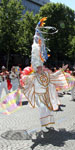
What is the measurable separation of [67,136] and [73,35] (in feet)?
119

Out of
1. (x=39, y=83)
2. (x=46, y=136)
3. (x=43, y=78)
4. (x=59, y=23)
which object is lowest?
(x=59, y=23)

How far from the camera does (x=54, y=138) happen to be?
487 centimetres

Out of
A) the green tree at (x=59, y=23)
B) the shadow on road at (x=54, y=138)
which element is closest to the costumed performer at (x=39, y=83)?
the shadow on road at (x=54, y=138)

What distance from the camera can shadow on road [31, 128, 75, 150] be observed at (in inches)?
179

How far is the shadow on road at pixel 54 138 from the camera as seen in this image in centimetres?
455

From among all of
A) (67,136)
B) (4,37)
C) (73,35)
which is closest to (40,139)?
(67,136)

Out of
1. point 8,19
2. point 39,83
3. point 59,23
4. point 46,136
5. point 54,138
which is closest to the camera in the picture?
point 54,138

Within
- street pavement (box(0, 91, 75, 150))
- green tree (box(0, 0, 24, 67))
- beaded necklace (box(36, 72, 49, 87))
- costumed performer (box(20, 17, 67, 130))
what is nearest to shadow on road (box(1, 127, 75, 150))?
street pavement (box(0, 91, 75, 150))

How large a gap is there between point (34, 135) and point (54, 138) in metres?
0.52

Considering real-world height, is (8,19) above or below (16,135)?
above

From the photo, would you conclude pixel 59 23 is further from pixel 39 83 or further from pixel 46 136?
pixel 46 136

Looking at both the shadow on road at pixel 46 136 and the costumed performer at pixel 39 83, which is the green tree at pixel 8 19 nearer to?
the costumed performer at pixel 39 83

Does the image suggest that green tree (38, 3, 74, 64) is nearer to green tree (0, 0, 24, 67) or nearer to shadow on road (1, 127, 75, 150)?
green tree (0, 0, 24, 67)

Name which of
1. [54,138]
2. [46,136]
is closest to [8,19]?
[46,136]
